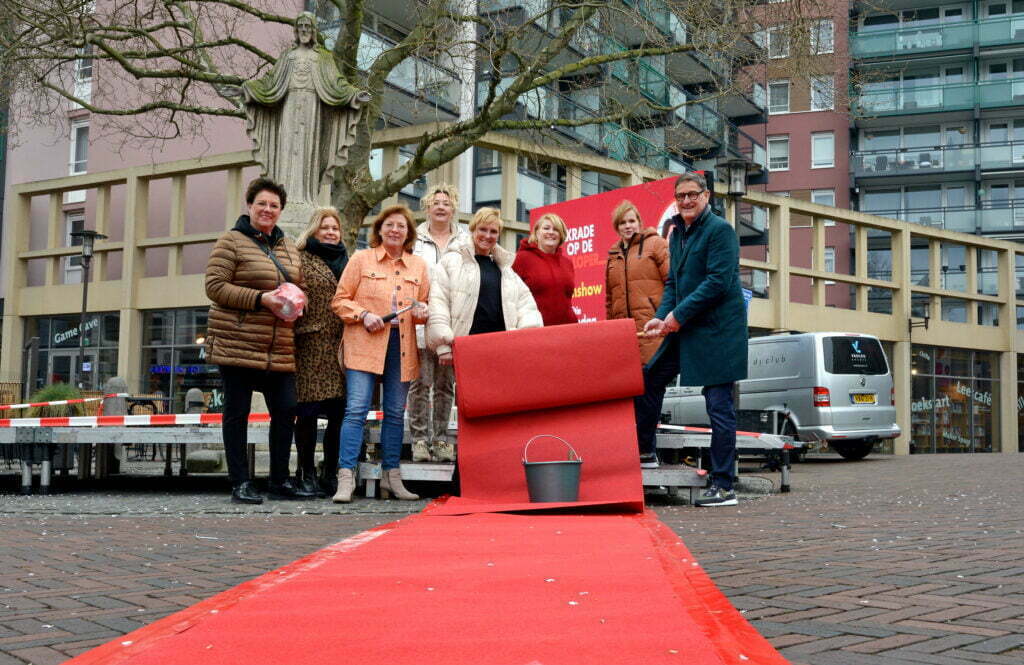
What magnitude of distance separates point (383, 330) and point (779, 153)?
42324 mm

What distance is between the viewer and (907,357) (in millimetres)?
31891

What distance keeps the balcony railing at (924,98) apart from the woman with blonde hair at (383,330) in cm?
3932

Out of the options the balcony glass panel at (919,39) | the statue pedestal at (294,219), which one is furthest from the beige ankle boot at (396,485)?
the balcony glass panel at (919,39)

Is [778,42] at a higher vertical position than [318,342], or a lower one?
higher

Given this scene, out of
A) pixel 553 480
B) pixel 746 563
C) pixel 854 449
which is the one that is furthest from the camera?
pixel 854 449

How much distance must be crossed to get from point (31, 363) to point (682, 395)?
18756 mm

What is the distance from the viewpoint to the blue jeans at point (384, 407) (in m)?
7.33

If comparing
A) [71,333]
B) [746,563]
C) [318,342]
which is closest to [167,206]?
[71,333]

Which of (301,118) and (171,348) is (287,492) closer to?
(301,118)

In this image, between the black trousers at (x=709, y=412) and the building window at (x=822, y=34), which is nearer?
the black trousers at (x=709, y=412)

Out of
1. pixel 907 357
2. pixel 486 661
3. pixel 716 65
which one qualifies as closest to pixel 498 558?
pixel 486 661

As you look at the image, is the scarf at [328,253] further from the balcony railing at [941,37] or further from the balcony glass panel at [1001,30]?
the balcony glass panel at [1001,30]

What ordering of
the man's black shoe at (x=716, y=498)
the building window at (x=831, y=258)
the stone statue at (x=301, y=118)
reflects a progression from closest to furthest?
the man's black shoe at (x=716, y=498) < the stone statue at (x=301, y=118) < the building window at (x=831, y=258)

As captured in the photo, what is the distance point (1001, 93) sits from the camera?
4325cm
